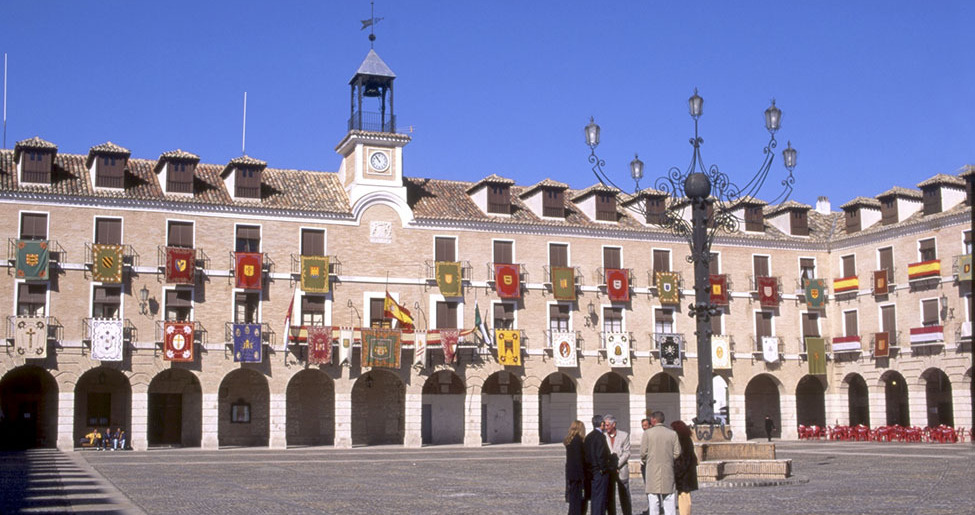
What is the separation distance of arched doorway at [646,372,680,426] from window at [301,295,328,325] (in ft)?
59.4

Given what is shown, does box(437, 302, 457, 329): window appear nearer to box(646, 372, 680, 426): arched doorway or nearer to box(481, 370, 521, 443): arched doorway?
box(481, 370, 521, 443): arched doorway

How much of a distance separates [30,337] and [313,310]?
11.8 meters

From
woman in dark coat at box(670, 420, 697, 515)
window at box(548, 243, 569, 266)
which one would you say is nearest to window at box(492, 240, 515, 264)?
window at box(548, 243, 569, 266)

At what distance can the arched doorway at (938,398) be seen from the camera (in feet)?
188

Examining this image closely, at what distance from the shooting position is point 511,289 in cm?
5478

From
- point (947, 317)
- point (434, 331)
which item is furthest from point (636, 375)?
point (947, 317)

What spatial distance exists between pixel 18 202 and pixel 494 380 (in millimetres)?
23358

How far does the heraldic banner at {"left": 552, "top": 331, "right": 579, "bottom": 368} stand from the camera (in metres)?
55.2

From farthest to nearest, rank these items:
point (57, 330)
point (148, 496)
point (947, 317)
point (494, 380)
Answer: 1. point (494, 380)
2. point (947, 317)
3. point (57, 330)
4. point (148, 496)

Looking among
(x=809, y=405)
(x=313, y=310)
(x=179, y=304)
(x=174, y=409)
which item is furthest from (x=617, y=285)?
(x=174, y=409)

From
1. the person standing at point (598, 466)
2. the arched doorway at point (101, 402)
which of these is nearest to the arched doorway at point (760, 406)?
the arched doorway at point (101, 402)

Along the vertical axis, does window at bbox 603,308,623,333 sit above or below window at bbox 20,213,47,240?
below

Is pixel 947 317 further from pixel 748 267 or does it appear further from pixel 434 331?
pixel 434 331

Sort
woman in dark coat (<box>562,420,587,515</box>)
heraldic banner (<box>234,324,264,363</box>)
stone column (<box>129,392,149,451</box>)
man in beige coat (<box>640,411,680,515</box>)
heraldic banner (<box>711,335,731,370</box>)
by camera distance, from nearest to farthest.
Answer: woman in dark coat (<box>562,420,587,515</box>) → man in beige coat (<box>640,411,680,515</box>) → stone column (<box>129,392,149,451</box>) → heraldic banner (<box>234,324,264,363</box>) → heraldic banner (<box>711,335,731,370</box>)
